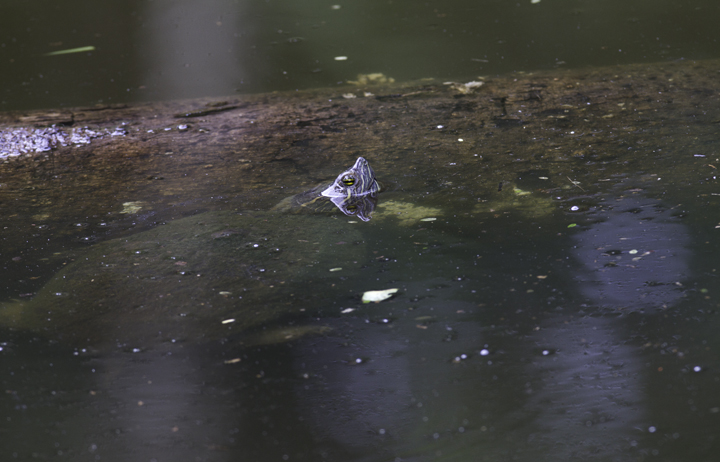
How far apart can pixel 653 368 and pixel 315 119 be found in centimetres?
333

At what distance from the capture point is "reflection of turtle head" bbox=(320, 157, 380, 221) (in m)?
3.65

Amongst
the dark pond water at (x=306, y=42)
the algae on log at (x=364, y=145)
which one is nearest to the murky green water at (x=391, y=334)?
the algae on log at (x=364, y=145)

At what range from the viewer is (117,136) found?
15.4 feet

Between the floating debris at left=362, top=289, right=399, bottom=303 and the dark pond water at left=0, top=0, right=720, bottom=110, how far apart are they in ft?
12.2

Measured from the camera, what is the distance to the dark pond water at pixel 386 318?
6.29 ft

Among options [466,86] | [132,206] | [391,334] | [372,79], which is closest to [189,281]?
[391,334]

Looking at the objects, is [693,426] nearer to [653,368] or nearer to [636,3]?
[653,368]

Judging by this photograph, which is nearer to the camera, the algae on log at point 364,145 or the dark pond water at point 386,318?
the dark pond water at point 386,318

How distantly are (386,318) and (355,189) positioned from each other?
1371 millimetres

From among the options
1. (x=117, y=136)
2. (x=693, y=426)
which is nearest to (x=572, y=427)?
(x=693, y=426)

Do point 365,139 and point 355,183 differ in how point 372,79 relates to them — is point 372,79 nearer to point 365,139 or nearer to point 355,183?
point 365,139

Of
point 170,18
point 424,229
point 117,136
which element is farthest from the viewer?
point 170,18

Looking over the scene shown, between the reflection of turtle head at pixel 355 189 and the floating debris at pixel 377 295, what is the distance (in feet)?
3.37

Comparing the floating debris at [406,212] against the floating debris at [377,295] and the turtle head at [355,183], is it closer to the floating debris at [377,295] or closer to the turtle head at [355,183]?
the turtle head at [355,183]
